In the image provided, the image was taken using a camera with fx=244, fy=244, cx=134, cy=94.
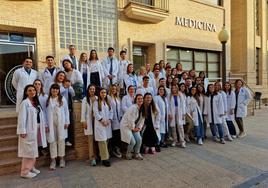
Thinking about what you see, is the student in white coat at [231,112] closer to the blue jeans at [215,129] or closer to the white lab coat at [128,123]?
the blue jeans at [215,129]

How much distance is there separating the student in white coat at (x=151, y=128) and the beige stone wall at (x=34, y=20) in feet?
16.4

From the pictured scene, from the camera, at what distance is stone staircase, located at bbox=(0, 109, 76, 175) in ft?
17.3

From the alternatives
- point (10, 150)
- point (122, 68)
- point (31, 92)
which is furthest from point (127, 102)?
point (10, 150)

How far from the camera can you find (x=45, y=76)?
20.1 ft

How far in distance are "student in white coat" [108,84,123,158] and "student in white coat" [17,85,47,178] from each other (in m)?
1.73

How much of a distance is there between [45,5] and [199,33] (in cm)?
899

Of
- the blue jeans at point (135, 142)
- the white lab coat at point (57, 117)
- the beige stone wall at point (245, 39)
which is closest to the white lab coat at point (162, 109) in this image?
the blue jeans at point (135, 142)

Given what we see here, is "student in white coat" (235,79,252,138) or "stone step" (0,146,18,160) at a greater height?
"student in white coat" (235,79,252,138)

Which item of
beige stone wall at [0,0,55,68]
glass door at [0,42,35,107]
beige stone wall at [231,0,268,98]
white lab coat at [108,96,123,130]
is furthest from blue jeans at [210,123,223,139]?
beige stone wall at [231,0,268,98]

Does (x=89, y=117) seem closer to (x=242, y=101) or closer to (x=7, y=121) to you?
(x=7, y=121)

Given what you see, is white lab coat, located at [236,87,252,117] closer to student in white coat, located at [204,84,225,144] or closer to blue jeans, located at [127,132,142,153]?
student in white coat, located at [204,84,225,144]

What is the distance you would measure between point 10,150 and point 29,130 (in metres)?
1.08

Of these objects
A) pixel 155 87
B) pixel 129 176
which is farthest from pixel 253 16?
pixel 129 176

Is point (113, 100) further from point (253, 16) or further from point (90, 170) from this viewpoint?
point (253, 16)
